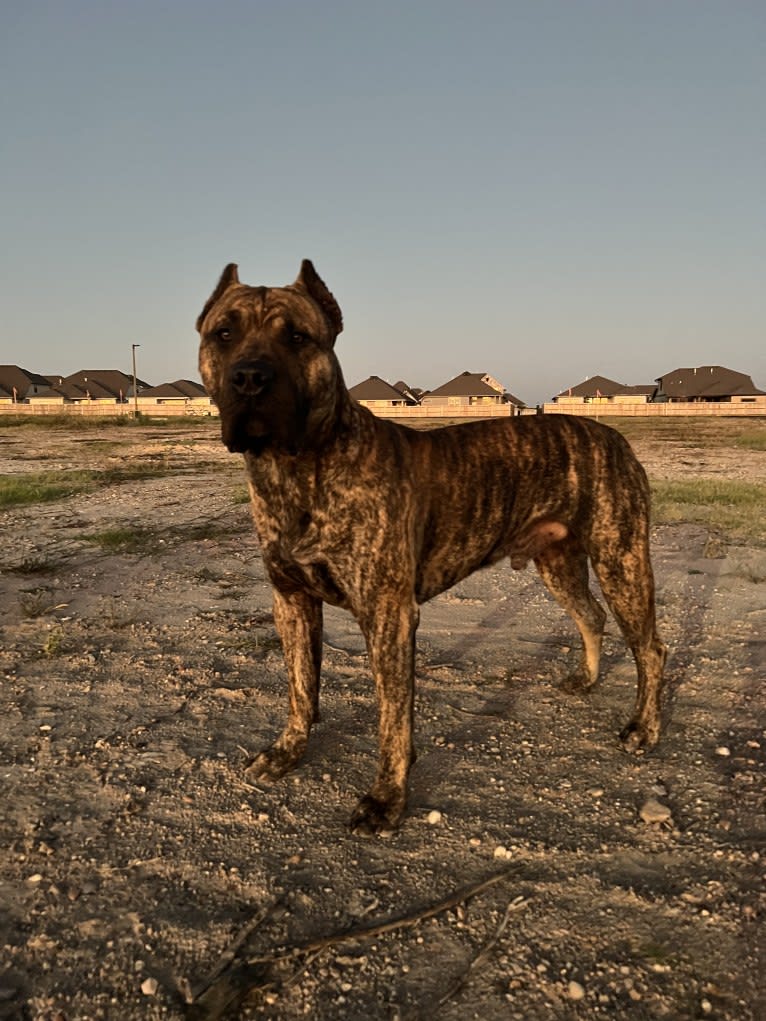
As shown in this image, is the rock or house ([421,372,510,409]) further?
house ([421,372,510,409])

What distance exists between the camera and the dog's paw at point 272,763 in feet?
11.2

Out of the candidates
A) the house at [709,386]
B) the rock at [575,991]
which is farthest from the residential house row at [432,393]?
the rock at [575,991]

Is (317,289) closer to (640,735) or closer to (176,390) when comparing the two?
(640,735)

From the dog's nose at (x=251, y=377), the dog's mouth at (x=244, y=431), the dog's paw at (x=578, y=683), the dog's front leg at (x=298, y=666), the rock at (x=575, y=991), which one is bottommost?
the rock at (x=575, y=991)

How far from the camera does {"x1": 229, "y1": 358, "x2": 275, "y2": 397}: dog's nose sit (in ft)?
8.68

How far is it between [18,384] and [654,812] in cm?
9983

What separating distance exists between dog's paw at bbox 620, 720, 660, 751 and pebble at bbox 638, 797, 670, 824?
59 centimetres

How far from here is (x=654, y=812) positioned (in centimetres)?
301

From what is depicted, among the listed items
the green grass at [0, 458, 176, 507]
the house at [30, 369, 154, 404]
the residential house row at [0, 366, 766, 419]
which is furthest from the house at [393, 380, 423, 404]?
the green grass at [0, 458, 176, 507]

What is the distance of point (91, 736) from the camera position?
3.74 metres

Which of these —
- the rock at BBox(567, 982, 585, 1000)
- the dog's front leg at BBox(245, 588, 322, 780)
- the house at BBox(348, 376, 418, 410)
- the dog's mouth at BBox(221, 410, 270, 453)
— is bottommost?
the rock at BBox(567, 982, 585, 1000)

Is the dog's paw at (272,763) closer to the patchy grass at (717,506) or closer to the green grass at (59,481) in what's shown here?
the patchy grass at (717,506)

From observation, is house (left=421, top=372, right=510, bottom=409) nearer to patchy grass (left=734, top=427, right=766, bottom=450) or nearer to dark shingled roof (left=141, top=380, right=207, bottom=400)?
dark shingled roof (left=141, top=380, right=207, bottom=400)

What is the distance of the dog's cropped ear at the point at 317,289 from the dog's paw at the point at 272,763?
2178mm
